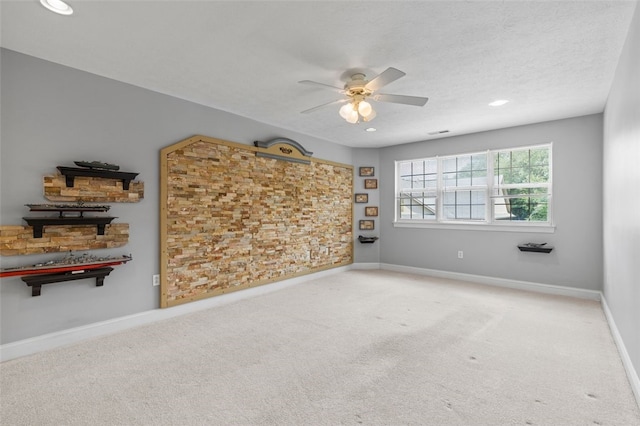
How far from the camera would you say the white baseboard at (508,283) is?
13.9 ft

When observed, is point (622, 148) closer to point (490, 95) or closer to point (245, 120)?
point (490, 95)

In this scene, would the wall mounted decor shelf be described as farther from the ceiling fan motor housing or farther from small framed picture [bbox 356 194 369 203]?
small framed picture [bbox 356 194 369 203]

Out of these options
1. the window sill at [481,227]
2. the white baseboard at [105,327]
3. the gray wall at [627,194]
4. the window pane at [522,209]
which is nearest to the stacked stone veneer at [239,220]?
the white baseboard at [105,327]

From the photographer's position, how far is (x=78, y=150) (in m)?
2.87

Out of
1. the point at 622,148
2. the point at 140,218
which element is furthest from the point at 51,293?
the point at 622,148

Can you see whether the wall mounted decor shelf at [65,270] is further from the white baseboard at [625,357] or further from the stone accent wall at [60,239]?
the white baseboard at [625,357]

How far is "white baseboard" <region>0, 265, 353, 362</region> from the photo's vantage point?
2.54 m

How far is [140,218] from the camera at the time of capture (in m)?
3.25

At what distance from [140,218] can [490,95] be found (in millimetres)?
4059

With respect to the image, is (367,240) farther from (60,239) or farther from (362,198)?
(60,239)

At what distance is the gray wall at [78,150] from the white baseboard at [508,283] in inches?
172

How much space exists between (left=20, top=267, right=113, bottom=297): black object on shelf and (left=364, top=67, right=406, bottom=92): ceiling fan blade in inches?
117

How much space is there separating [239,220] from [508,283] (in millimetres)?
4232

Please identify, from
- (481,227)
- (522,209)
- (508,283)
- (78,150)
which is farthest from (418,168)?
(78,150)
